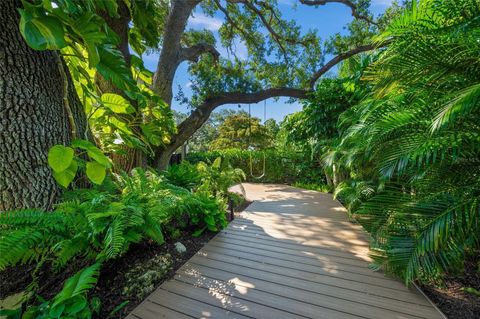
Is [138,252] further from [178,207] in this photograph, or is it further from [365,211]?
[365,211]

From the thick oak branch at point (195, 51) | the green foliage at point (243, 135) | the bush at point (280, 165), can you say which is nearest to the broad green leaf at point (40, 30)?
the thick oak branch at point (195, 51)

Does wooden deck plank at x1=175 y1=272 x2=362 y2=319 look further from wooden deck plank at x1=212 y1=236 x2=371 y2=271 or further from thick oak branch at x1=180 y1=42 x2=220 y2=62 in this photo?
thick oak branch at x1=180 y1=42 x2=220 y2=62

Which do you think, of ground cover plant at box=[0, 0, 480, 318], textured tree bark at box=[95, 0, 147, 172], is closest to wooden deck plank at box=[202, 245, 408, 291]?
ground cover plant at box=[0, 0, 480, 318]

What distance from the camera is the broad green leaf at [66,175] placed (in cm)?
116

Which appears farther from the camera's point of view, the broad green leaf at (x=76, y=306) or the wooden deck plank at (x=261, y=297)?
the wooden deck plank at (x=261, y=297)

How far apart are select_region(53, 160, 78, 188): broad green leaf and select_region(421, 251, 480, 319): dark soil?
101 inches

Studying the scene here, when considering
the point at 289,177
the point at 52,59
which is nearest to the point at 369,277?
the point at 52,59

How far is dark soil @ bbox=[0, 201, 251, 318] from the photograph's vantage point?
Answer: 1.39 m

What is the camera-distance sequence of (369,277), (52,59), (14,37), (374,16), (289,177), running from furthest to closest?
(289,177) < (374,16) < (369,277) < (52,59) < (14,37)

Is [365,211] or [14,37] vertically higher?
[14,37]

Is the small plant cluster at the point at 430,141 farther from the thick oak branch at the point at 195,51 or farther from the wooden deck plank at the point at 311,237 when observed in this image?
the thick oak branch at the point at 195,51

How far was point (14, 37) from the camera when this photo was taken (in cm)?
138

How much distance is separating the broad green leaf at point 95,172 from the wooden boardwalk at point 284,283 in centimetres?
96

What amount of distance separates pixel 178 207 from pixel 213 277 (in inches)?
28.9
